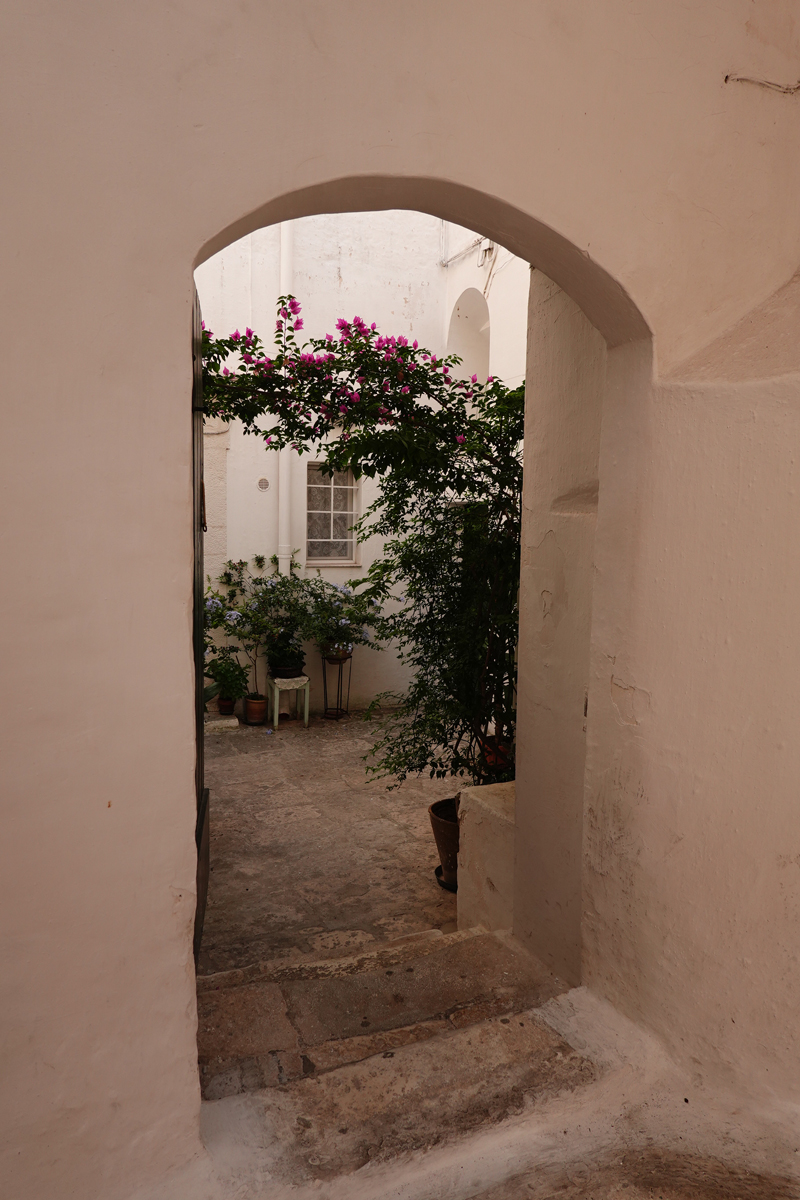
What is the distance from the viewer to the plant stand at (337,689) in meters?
8.45

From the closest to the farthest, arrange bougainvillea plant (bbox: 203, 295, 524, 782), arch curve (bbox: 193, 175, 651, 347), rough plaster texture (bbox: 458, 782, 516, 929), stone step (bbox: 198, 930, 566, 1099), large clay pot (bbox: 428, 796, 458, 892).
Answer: arch curve (bbox: 193, 175, 651, 347)
stone step (bbox: 198, 930, 566, 1099)
rough plaster texture (bbox: 458, 782, 516, 929)
bougainvillea plant (bbox: 203, 295, 524, 782)
large clay pot (bbox: 428, 796, 458, 892)

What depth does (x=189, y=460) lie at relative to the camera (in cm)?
163

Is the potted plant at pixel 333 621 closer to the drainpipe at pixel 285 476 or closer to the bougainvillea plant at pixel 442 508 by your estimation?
Result: the drainpipe at pixel 285 476

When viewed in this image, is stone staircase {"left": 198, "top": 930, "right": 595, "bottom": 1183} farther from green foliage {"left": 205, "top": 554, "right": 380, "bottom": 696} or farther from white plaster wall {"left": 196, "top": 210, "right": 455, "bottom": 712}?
white plaster wall {"left": 196, "top": 210, "right": 455, "bottom": 712}

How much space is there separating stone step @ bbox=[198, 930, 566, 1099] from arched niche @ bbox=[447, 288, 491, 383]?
663 cm

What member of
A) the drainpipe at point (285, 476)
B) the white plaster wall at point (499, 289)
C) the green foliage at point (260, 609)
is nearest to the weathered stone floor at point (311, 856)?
the green foliage at point (260, 609)

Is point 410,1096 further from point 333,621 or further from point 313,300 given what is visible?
point 313,300

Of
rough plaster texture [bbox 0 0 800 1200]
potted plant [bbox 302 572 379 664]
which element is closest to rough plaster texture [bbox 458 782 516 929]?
rough plaster texture [bbox 0 0 800 1200]

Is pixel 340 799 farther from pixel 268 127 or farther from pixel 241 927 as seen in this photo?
pixel 268 127

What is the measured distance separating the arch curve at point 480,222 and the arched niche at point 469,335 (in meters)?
6.35

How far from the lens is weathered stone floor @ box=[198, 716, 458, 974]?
4.03 m

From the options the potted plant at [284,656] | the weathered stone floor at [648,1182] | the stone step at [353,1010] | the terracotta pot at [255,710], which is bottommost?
the terracotta pot at [255,710]

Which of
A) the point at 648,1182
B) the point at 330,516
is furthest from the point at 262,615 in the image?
the point at 648,1182

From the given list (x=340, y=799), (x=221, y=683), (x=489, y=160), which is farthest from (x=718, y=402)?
(x=221, y=683)
